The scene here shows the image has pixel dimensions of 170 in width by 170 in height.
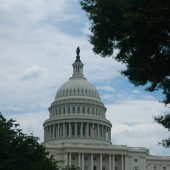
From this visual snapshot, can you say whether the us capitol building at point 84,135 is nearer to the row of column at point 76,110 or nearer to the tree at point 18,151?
the row of column at point 76,110

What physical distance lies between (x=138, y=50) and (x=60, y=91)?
149 metres

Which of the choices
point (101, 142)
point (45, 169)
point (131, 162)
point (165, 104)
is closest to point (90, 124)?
point (101, 142)

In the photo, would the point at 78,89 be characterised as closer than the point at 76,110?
No

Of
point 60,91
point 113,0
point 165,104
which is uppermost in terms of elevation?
point 60,91

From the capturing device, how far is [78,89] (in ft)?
562

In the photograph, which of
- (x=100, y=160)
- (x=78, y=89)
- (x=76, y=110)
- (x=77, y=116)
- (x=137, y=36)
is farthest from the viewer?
(x=78, y=89)

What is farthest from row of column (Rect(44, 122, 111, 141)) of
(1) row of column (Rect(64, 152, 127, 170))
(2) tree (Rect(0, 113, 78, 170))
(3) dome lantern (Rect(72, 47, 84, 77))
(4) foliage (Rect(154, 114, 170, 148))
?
(4) foliage (Rect(154, 114, 170, 148))

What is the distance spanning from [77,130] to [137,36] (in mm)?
140229

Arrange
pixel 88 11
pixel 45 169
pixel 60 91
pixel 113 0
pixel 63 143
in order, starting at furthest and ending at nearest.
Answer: pixel 60 91 → pixel 63 143 → pixel 45 169 → pixel 88 11 → pixel 113 0

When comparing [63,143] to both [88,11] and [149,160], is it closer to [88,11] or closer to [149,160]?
[149,160]

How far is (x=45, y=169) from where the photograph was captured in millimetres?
53500

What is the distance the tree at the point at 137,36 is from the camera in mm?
23484

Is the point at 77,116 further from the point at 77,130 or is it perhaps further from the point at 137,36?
the point at 137,36

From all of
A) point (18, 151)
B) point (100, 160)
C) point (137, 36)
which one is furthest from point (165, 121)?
point (100, 160)
